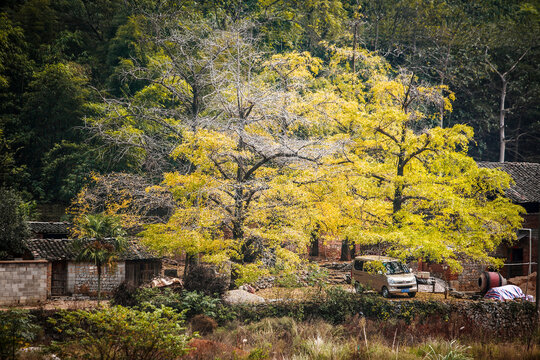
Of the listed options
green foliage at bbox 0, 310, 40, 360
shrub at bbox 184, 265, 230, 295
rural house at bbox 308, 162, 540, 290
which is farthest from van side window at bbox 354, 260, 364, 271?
green foliage at bbox 0, 310, 40, 360

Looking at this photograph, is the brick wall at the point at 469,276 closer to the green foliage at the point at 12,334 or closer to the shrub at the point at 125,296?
the shrub at the point at 125,296

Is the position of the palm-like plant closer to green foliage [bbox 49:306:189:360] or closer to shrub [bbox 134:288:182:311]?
shrub [bbox 134:288:182:311]

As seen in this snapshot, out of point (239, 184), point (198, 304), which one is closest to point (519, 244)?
point (239, 184)

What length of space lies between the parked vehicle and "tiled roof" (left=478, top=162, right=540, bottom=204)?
415 inches

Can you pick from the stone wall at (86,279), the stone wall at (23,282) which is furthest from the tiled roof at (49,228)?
the stone wall at (23,282)

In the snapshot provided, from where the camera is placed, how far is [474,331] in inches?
643

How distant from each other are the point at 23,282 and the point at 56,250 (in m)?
3.13

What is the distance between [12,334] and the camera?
11.8m

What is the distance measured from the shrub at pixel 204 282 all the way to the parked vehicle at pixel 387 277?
5.97 meters

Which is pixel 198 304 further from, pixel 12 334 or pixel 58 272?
pixel 58 272

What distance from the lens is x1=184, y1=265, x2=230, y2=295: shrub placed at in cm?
1906

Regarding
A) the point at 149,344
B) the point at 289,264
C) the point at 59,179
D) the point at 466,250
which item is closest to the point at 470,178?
the point at 466,250

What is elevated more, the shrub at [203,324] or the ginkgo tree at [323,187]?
the ginkgo tree at [323,187]

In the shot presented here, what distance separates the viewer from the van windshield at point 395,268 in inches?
867
